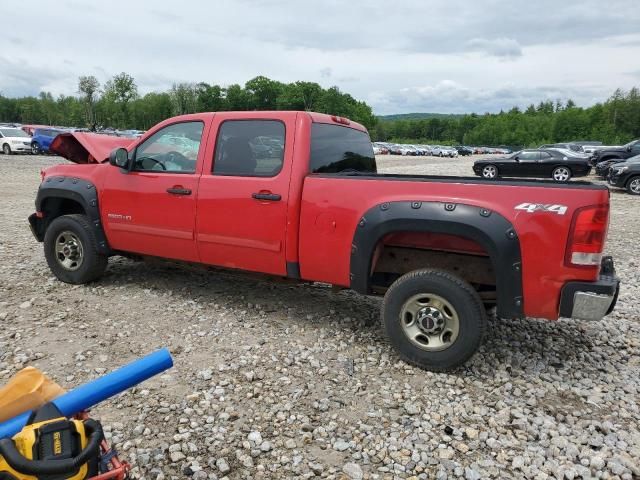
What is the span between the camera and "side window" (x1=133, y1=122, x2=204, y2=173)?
15.6 feet

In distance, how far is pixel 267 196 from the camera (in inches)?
165

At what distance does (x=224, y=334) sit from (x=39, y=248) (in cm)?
424

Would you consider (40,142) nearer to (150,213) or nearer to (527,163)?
(527,163)

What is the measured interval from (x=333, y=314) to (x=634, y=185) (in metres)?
15.0

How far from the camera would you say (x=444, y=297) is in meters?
3.62

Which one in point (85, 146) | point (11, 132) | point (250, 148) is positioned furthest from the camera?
point (11, 132)

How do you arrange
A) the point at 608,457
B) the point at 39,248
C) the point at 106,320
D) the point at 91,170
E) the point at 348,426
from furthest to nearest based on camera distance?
the point at 39,248 → the point at 91,170 → the point at 106,320 → the point at 348,426 → the point at 608,457

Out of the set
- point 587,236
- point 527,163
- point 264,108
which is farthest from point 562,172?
point 264,108

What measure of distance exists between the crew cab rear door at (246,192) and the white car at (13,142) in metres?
26.3

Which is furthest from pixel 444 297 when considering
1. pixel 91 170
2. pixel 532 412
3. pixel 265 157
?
pixel 91 170

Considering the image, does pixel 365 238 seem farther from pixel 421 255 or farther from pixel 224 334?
pixel 224 334

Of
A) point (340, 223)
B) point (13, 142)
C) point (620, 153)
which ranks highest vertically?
point (620, 153)

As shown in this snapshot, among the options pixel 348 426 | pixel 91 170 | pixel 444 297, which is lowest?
pixel 348 426

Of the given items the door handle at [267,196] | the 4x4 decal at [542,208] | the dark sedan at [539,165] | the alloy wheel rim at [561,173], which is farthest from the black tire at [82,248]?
the alloy wheel rim at [561,173]
